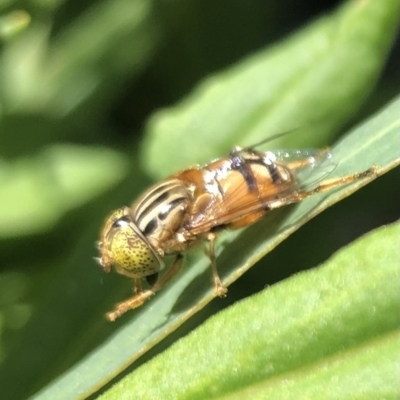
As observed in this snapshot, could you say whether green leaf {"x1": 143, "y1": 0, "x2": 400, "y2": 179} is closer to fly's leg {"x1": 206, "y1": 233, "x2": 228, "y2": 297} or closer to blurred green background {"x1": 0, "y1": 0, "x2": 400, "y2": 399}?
blurred green background {"x1": 0, "y1": 0, "x2": 400, "y2": 399}

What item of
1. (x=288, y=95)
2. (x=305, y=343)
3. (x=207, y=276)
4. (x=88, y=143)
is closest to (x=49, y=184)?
(x=88, y=143)

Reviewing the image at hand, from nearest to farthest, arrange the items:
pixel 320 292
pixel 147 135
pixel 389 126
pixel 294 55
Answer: pixel 320 292 < pixel 389 126 < pixel 294 55 < pixel 147 135

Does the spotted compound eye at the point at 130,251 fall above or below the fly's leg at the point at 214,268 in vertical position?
above

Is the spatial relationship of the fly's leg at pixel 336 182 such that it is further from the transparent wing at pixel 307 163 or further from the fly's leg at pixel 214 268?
the fly's leg at pixel 214 268

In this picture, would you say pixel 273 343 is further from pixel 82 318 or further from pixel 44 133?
pixel 44 133

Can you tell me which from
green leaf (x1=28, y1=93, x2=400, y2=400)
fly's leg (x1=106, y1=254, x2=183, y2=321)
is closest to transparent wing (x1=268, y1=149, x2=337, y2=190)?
green leaf (x1=28, y1=93, x2=400, y2=400)

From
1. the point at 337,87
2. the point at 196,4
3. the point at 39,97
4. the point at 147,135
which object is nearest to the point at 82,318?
the point at 147,135

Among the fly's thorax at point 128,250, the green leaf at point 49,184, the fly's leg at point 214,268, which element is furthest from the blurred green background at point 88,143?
the fly's leg at point 214,268
